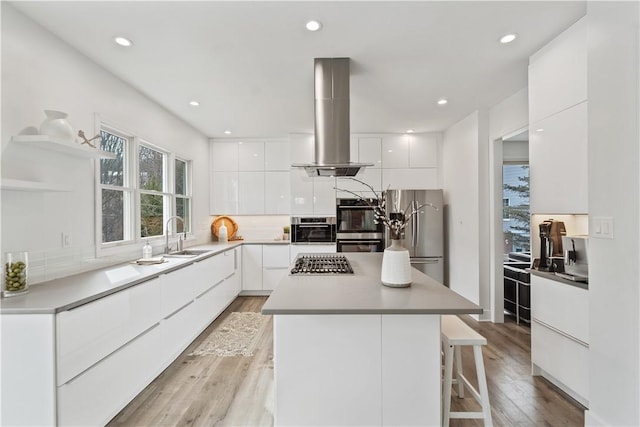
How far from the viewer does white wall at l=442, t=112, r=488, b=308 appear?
394cm

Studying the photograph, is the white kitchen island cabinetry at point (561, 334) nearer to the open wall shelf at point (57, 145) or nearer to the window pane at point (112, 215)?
the open wall shelf at point (57, 145)

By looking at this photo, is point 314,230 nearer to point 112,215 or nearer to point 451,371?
point 112,215

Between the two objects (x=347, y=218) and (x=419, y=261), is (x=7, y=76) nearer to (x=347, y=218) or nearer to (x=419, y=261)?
(x=347, y=218)

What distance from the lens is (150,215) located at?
358cm

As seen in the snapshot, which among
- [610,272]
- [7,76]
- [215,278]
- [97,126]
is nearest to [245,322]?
[215,278]

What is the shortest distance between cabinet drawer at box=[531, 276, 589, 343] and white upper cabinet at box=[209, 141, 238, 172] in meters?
4.44

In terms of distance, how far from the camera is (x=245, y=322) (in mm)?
3773

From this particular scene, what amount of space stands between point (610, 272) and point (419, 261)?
9.59 ft

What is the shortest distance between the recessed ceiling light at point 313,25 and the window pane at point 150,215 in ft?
8.30

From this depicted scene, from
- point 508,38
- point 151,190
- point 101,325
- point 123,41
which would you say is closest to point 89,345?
point 101,325

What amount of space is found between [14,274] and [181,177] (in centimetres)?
292

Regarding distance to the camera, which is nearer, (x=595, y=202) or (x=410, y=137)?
(x=595, y=202)

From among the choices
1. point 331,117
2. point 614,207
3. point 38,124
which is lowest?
point 614,207

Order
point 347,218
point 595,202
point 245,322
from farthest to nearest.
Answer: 1. point 347,218
2. point 245,322
3. point 595,202
